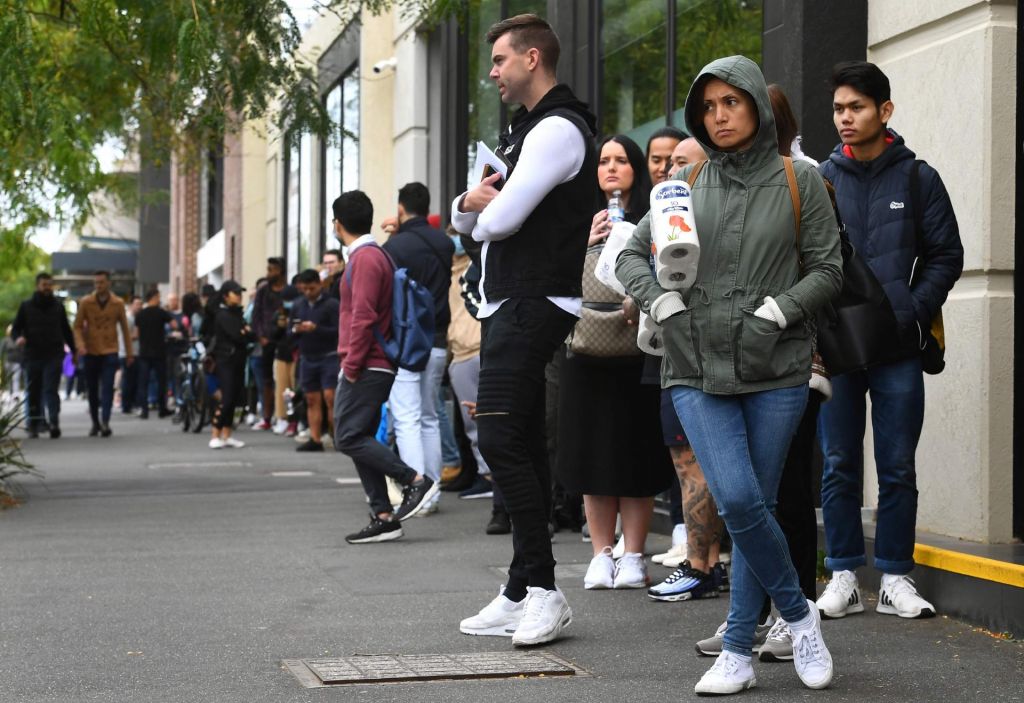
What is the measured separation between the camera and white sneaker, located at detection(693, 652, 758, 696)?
4.78m

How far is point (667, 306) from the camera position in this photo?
187 inches

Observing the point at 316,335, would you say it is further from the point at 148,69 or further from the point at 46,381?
the point at 46,381

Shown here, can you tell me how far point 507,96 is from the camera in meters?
5.90

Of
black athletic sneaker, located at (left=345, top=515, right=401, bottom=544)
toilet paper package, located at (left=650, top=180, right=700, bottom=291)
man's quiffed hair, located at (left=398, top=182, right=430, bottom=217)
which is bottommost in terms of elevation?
black athletic sneaker, located at (left=345, top=515, right=401, bottom=544)

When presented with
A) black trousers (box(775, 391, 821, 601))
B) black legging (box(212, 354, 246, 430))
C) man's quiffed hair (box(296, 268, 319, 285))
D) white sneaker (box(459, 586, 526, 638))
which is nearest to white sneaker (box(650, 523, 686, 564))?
white sneaker (box(459, 586, 526, 638))

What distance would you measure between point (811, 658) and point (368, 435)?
4.45 metres

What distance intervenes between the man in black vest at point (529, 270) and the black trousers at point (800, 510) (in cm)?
86

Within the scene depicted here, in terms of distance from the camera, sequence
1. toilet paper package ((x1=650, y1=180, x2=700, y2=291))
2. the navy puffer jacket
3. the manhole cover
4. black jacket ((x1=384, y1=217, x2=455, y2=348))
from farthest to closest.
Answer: black jacket ((x1=384, y1=217, x2=455, y2=348))
the navy puffer jacket
the manhole cover
toilet paper package ((x1=650, y1=180, x2=700, y2=291))

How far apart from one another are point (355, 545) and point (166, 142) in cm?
1025

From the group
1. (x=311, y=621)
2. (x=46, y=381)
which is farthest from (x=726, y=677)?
(x=46, y=381)

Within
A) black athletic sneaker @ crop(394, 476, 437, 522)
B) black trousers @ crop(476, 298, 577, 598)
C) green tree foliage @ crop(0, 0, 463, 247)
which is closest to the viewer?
black trousers @ crop(476, 298, 577, 598)

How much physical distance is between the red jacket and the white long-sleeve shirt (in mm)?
3220

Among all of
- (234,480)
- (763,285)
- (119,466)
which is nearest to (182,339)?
(119,466)

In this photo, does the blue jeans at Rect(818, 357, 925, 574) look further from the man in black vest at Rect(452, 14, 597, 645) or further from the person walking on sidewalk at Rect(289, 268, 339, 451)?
the person walking on sidewalk at Rect(289, 268, 339, 451)
